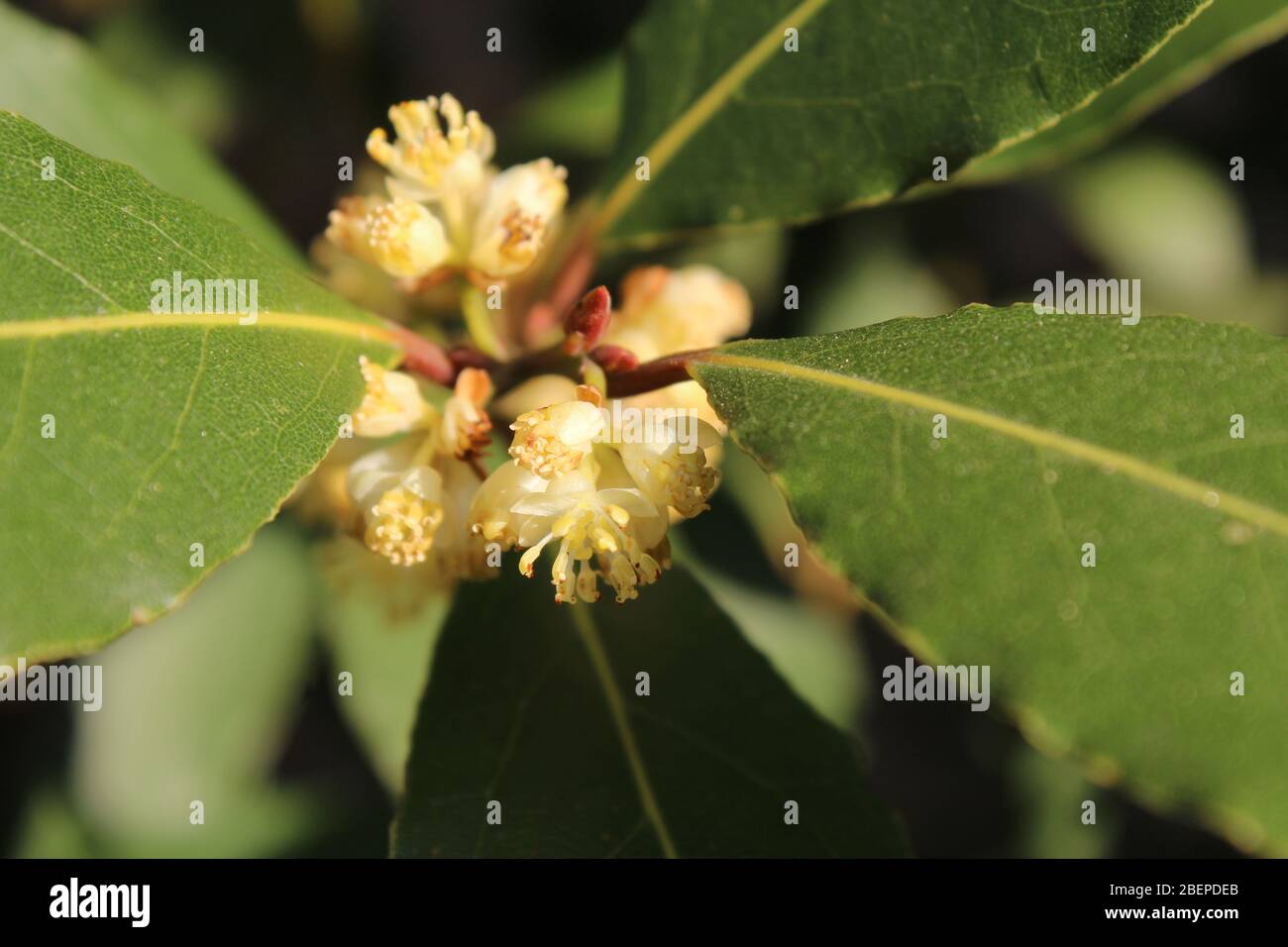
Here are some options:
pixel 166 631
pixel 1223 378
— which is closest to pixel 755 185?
pixel 1223 378

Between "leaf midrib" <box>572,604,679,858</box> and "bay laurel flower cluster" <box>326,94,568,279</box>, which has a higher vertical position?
"bay laurel flower cluster" <box>326,94,568,279</box>

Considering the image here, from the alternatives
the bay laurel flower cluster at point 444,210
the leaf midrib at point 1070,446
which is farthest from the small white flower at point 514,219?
the leaf midrib at point 1070,446

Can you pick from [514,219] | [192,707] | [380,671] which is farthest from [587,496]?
[192,707]

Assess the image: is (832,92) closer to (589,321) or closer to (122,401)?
(589,321)

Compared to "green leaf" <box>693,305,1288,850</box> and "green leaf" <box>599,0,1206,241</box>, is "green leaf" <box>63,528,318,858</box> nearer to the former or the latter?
"green leaf" <box>599,0,1206,241</box>

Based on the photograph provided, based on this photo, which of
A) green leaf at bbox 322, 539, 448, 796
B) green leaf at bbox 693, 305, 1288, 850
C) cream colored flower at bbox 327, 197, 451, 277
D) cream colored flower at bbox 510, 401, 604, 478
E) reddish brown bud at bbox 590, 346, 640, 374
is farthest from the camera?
green leaf at bbox 322, 539, 448, 796

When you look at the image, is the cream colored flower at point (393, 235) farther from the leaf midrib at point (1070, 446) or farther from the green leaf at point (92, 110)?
the leaf midrib at point (1070, 446)

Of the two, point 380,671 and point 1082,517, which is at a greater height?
point 1082,517

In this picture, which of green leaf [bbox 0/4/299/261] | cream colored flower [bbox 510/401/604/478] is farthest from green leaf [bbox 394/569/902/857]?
green leaf [bbox 0/4/299/261]
